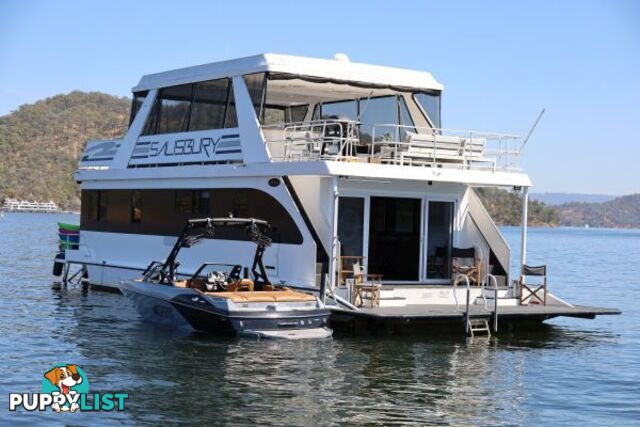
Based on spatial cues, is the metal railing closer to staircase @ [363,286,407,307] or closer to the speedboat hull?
staircase @ [363,286,407,307]

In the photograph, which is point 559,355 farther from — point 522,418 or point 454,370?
point 522,418

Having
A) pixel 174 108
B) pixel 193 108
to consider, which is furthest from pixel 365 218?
pixel 174 108

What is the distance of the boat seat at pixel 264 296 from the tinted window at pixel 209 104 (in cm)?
510

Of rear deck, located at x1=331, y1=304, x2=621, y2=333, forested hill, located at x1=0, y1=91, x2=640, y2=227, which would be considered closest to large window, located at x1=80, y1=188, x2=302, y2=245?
rear deck, located at x1=331, y1=304, x2=621, y2=333

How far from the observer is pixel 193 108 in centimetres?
2202

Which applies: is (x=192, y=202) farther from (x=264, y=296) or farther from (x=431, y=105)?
(x=431, y=105)

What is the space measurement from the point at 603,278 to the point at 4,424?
3851 cm

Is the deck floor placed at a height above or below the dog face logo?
above

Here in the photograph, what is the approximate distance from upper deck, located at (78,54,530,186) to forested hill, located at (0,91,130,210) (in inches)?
5712

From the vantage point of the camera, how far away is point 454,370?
15695 mm

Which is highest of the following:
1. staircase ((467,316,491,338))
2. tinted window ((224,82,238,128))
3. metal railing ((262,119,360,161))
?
tinted window ((224,82,238,128))

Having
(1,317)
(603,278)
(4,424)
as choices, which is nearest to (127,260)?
(1,317)

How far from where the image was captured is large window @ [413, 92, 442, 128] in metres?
22.0

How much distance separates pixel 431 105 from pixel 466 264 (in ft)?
12.5
